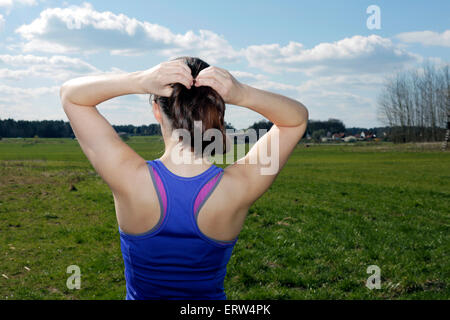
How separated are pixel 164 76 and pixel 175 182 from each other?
1.57ft

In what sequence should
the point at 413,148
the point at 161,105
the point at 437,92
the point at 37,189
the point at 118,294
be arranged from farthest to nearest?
the point at 437,92
the point at 413,148
the point at 37,189
the point at 118,294
the point at 161,105

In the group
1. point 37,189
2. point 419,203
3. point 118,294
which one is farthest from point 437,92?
point 118,294

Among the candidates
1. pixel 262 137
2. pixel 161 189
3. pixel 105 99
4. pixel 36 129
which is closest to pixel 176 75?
pixel 105 99

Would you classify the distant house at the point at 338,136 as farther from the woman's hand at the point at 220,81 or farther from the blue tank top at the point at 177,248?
the woman's hand at the point at 220,81

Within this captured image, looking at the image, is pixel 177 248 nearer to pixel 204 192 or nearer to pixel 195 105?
pixel 204 192

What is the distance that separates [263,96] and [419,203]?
1614cm

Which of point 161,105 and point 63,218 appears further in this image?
point 63,218

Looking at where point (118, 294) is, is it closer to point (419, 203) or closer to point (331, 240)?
point (331, 240)

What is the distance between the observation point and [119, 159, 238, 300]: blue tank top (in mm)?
1783

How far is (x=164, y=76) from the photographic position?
5.37ft

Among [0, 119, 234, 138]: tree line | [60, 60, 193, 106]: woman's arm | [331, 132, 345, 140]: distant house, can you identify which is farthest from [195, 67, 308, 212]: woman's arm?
[331, 132, 345, 140]: distant house

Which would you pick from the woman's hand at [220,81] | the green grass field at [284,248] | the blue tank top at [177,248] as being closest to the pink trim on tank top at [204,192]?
the blue tank top at [177,248]

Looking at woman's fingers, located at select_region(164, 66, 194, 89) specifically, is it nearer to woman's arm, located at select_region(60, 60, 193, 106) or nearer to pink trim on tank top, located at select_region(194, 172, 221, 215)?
woman's arm, located at select_region(60, 60, 193, 106)
